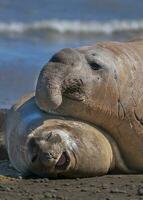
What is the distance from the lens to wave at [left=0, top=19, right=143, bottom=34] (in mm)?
17172

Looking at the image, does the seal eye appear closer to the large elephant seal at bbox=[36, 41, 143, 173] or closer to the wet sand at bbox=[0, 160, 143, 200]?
the large elephant seal at bbox=[36, 41, 143, 173]

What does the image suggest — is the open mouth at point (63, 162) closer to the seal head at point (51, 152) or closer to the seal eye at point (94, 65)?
the seal head at point (51, 152)

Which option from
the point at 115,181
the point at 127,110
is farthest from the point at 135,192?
the point at 127,110

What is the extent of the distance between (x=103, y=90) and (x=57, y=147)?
0.58 m

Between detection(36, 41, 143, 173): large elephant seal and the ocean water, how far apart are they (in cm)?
446

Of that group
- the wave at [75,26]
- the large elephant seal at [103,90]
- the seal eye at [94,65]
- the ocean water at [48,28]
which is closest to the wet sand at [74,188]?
the large elephant seal at [103,90]

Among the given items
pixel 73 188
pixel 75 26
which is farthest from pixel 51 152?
pixel 75 26

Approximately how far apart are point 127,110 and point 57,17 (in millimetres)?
13311

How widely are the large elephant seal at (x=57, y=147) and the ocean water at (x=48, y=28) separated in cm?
443

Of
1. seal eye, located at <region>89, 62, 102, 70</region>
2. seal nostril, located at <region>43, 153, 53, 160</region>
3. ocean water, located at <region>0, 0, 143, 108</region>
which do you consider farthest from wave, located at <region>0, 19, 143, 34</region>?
seal nostril, located at <region>43, 153, 53, 160</region>

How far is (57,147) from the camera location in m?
5.69

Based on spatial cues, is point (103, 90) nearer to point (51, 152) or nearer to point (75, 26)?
point (51, 152)

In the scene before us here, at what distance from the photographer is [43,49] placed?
1386 centimetres

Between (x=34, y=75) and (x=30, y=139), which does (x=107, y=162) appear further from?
(x=34, y=75)
